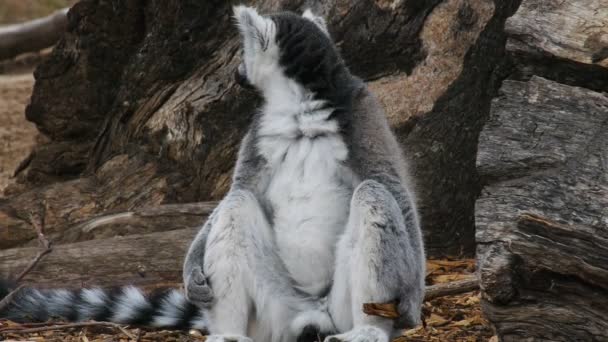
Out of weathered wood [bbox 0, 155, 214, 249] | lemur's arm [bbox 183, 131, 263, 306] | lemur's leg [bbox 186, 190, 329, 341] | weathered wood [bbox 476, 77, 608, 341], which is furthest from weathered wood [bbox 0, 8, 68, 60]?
weathered wood [bbox 476, 77, 608, 341]

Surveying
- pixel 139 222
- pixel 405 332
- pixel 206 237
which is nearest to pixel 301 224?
pixel 206 237

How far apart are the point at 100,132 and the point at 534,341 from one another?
426 cm

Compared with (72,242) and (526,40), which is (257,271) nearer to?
(526,40)

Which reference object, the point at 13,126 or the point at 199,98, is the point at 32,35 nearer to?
the point at 13,126

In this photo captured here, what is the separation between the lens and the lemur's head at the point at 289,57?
4480 millimetres

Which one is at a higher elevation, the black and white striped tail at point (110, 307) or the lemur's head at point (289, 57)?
the lemur's head at point (289, 57)

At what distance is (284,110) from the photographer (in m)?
4.45

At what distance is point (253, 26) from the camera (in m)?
4.52

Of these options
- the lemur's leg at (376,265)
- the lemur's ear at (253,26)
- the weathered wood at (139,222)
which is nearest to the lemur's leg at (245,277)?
the lemur's leg at (376,265)

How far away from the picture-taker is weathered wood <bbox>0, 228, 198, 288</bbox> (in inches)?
210

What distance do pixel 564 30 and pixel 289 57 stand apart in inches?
50.8

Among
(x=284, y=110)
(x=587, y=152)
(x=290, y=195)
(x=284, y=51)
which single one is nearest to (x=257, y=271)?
(x=290, y=195)

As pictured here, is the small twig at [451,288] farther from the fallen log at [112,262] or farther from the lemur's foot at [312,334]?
the fallen log at [112,262]

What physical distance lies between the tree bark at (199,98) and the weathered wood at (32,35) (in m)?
4.73
